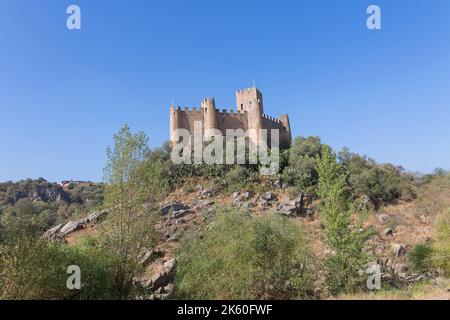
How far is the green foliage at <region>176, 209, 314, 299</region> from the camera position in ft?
54.6

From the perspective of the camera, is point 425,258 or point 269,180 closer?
point 425,258

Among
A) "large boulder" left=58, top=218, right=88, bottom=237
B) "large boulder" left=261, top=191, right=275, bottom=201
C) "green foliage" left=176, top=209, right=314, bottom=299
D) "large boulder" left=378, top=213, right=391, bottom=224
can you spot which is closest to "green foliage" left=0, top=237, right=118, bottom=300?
"green foliage" left=176, top=209, right=314, bottom=299

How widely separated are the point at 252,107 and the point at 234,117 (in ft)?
8.93

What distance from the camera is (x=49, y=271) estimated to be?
14.9 m

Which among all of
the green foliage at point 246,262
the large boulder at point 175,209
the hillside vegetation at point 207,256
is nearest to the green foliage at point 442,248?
the hillside vegetation at point 207,256

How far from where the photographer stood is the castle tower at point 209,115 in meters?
46.9

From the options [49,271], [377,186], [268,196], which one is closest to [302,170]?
[268,196]

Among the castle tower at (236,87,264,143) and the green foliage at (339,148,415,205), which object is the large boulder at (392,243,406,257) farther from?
the castle tower at (236,87,264,143)

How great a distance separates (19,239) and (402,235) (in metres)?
30.4

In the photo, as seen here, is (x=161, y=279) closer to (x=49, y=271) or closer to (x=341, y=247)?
(x=49, y=271)

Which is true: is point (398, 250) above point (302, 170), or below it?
below

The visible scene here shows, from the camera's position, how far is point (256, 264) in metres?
17.3
